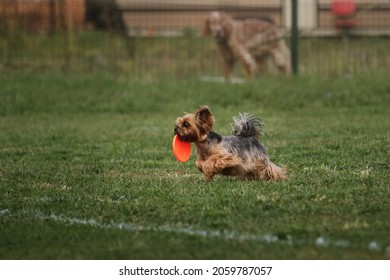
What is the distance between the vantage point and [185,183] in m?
9.36

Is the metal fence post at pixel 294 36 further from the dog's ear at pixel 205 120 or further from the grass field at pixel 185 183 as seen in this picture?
the dog's ear at pixel 205 120

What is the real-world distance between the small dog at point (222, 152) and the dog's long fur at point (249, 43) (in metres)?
10.9

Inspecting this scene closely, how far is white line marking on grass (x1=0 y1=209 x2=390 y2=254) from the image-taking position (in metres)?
6.58

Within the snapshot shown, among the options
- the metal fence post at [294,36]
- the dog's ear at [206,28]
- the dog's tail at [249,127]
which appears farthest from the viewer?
the dog's ear at [206,28]

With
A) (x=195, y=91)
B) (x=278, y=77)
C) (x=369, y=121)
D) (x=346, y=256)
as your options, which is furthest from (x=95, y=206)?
(x=278, y=77)

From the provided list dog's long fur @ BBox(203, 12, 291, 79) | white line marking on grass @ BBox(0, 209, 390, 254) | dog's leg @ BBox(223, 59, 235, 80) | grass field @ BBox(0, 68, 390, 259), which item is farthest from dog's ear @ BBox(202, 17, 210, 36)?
white line marking on grass @ BBox(0, 209, 390, 254)

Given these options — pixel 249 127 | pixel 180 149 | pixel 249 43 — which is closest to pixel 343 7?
Result: pixel 249 43

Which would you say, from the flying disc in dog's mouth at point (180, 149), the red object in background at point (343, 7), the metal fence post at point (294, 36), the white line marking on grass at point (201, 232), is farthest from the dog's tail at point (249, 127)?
the red object in background at point (343, 7)

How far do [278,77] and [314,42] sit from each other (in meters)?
1.87

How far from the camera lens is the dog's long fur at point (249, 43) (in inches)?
810

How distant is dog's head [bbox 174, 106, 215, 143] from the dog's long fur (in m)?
11.1

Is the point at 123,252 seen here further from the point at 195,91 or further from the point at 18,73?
the point at 18,73

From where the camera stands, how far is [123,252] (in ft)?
21.8

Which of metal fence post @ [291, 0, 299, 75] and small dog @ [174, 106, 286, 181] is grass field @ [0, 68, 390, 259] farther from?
metal fence post @ [291, 0, 299, 75]
